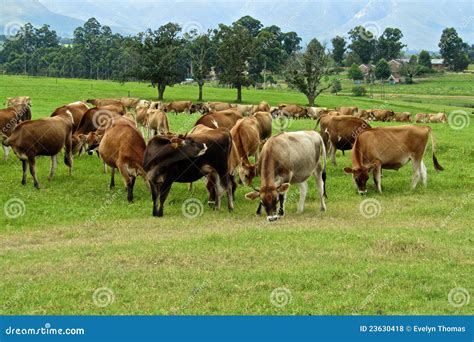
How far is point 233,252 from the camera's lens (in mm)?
12094

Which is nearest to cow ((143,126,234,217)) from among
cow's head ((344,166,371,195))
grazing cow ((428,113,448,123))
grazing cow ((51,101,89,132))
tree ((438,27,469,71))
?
cow's head ((344,166,371,195))

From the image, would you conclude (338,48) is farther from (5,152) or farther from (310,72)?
(5,152)

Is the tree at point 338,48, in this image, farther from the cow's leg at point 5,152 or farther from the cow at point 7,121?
the cow's leg at point 5,152

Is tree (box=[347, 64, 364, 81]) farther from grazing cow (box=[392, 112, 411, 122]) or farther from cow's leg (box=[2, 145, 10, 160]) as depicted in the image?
cow's leg (box=[2, 145, 10, 160])

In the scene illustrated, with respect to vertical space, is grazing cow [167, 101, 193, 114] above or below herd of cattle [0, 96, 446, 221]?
below

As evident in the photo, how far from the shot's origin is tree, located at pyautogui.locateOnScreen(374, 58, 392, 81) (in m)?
112

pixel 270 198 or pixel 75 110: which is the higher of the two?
pixel 75 110

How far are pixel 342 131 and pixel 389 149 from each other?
4213 millimetres

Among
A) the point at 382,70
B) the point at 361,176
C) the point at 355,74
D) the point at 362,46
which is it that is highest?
the point at 362,46

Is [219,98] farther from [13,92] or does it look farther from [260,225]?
[260,225]

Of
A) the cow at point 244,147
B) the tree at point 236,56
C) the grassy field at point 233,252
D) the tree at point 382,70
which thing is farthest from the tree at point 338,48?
the grassy field at point 233,252

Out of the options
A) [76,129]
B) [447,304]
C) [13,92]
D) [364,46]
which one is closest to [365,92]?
[364,46]

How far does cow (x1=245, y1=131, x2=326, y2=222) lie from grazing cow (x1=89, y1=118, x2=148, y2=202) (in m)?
4.21

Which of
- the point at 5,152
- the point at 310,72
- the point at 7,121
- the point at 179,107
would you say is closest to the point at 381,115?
the point at 179,107
